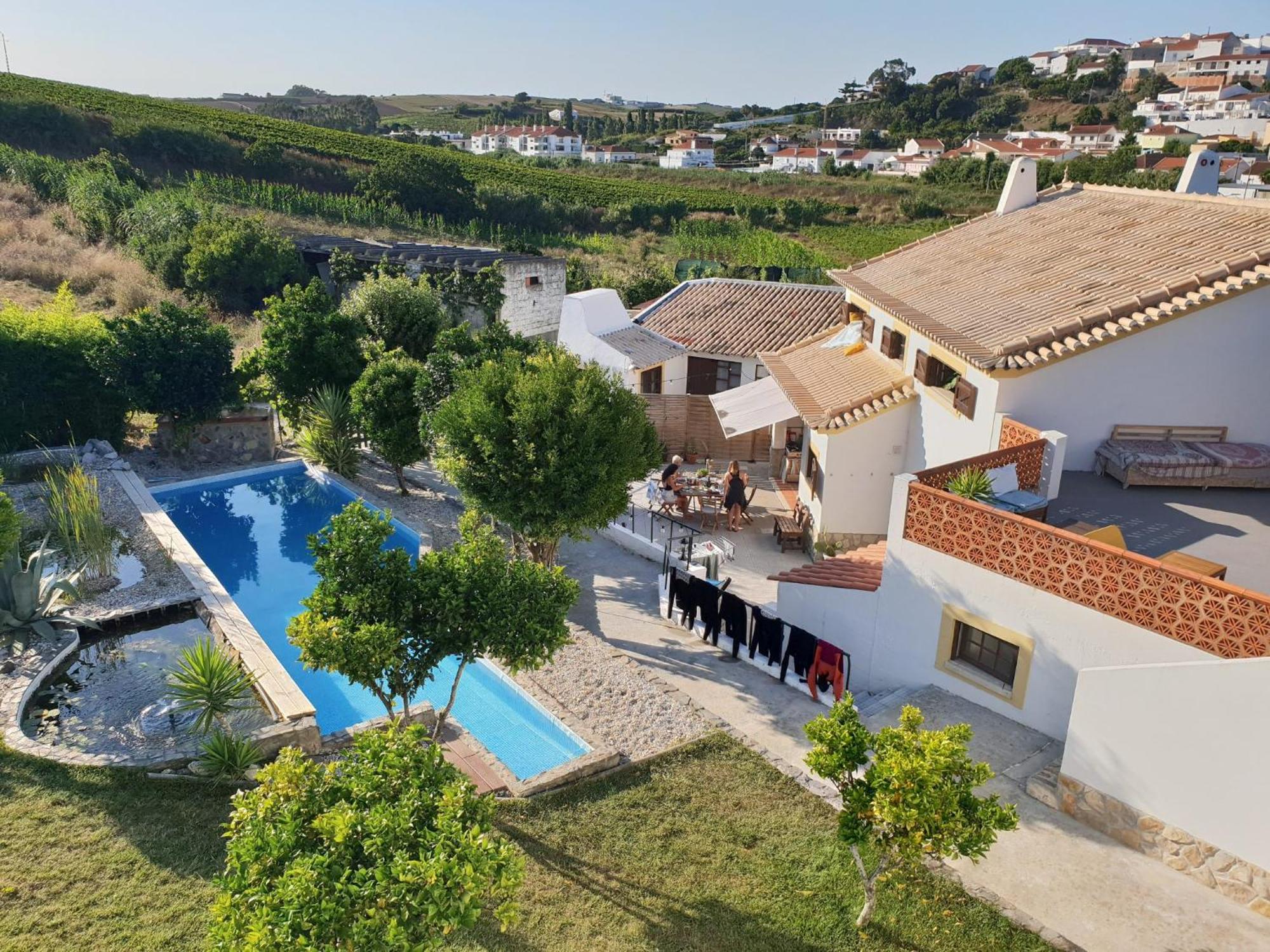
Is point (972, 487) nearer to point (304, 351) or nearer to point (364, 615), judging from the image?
point (364, 615)

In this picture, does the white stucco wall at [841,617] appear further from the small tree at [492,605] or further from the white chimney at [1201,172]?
the white chimney at [1201,172]

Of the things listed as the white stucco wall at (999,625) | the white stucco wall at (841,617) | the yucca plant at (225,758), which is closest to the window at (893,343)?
the white stucco wall at (841,617)

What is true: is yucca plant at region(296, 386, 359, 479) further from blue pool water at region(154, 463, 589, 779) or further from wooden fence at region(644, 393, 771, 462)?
wooden fence at region(644, 393, 771, 462)

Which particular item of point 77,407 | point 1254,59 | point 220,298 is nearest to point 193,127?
point 220,298

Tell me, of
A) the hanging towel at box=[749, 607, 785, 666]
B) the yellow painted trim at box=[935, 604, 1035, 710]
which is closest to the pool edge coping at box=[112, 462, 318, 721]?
the hanging towel at box=[749, 607, 785, 666]

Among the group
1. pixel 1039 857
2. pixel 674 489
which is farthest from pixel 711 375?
pixel 1039 857

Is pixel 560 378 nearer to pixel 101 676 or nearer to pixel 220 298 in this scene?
pixel 101 676
